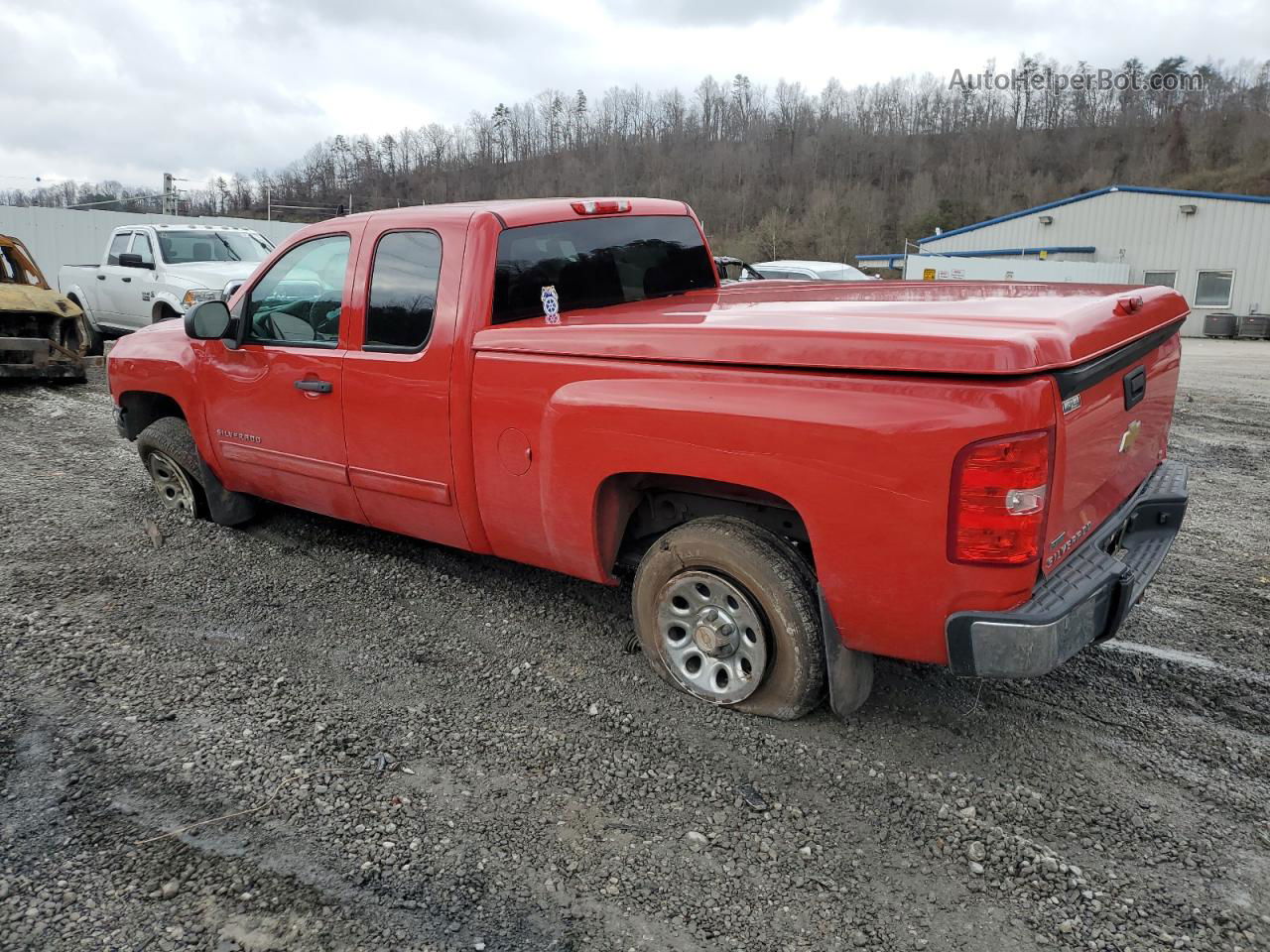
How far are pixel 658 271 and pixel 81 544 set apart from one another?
12.2 feet

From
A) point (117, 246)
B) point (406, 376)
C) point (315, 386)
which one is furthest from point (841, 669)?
point (117, 246)

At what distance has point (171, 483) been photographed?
19.0 ft

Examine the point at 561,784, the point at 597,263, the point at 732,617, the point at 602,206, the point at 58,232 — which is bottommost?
the point at 561,784

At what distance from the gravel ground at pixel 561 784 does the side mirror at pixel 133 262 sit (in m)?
8.37

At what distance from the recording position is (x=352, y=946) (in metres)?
2.40

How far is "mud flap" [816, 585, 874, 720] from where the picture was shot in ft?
9.99

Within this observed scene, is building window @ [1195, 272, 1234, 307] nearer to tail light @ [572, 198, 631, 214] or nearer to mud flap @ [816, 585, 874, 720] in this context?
tail light @ [572, 198, 631, 214]

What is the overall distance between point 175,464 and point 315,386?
1.74 meters

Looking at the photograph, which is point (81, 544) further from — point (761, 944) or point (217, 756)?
point (761, 944)

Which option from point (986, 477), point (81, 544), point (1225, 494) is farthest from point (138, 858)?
point (1225, 494)

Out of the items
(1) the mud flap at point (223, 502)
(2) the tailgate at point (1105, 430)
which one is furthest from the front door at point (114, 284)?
(2) the tailgate at point (1105, 430)

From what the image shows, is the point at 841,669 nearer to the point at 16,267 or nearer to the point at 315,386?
the point at 315,386

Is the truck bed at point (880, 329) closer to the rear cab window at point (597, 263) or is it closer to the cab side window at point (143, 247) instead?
the rear cab window at point (597, 263)

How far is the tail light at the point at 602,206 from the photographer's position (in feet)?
14.2
